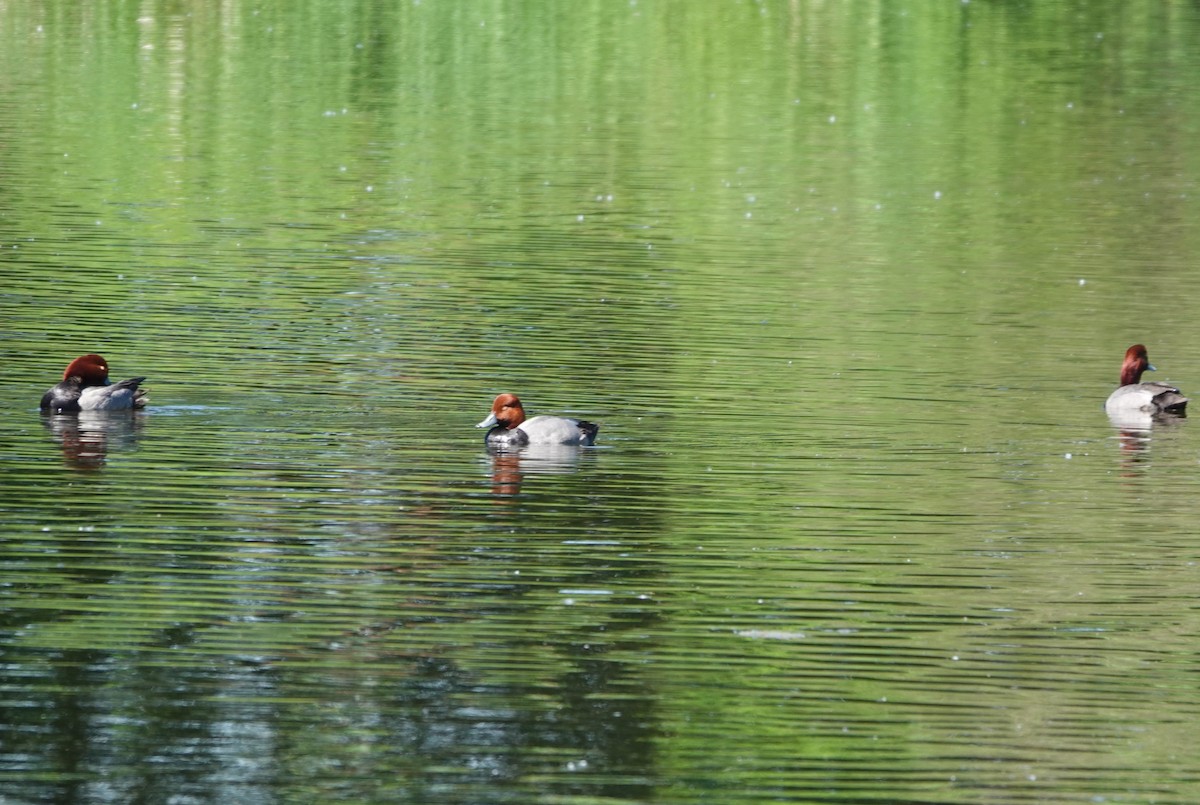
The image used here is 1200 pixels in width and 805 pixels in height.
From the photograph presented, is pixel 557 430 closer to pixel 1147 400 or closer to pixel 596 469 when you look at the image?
pixel 596 469

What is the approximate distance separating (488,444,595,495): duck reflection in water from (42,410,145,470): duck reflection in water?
2.46m

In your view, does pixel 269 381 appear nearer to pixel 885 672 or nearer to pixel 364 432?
pixel 364 432

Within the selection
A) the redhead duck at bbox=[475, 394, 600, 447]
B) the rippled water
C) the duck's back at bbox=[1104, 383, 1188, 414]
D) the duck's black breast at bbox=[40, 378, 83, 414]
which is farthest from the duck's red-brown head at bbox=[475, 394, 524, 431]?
the duck's back at bbox=[1104, 383, 1188, 414]

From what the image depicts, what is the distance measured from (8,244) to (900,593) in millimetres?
14674

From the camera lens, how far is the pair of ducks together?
1479 centimetres

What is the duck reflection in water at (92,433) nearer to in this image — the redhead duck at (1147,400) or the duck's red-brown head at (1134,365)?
the redhead duck at (1147,400)

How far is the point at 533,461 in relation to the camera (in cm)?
1469

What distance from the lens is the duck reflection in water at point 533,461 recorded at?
14.4 meters

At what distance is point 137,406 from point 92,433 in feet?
1.93

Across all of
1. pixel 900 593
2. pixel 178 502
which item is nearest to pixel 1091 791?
pixel 900 593

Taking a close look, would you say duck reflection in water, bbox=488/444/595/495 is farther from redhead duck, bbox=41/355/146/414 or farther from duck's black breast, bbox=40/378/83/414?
duck's black breast, bbox=40/378/83/414

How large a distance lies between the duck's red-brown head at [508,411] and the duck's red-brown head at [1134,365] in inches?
201

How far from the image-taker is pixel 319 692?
31.9 feet

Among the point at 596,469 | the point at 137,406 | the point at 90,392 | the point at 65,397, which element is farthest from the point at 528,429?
the point at 65,397
